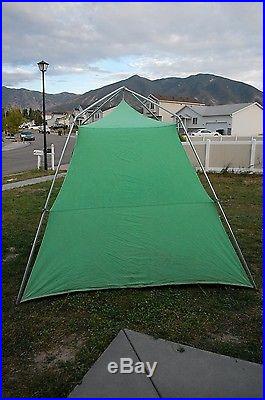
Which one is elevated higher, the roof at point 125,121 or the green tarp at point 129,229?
the roof at point 125,121

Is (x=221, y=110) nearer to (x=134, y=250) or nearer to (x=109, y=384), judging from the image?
(x=134, y=250)

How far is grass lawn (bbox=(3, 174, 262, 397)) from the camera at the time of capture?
8.61 ft

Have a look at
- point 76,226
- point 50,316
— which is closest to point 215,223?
point 76,226

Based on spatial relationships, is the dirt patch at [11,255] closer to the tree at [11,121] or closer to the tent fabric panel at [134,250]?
the tent fabric panel at [134,250]

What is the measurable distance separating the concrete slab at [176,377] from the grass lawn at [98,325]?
0.54 ft

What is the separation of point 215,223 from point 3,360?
2649 millimetres

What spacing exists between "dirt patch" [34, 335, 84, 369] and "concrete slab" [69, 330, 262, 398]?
1.08 ft

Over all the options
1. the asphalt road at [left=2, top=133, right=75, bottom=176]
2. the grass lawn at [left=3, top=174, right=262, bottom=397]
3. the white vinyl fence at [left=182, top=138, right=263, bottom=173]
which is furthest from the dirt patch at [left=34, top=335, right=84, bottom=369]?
the asphalt road at [left=2, top=133, right=75, bottom=176]

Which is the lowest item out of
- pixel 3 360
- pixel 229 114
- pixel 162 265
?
pixel 3 360

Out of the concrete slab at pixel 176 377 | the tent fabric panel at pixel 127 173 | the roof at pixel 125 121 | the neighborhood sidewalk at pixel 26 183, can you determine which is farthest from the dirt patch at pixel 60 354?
the neighborhood sidewalk at pixel 26 183

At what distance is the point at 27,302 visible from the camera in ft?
11.8

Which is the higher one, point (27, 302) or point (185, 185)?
point (185, 185)

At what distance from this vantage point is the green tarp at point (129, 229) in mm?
3689

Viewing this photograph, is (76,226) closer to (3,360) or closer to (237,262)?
(3,360)
